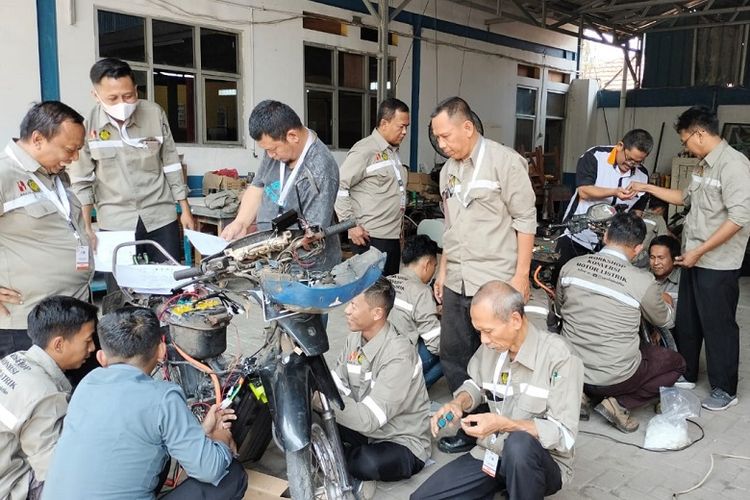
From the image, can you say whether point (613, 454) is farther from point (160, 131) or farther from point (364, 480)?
point (160, 131)

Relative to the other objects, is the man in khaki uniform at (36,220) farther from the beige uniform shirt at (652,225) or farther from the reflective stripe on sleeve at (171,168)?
the beige uniform shirt at (652,225)

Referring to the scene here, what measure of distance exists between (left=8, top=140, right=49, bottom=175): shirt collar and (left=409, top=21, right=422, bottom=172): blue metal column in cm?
750

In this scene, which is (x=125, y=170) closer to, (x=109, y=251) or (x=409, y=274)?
(x=109, y=251)

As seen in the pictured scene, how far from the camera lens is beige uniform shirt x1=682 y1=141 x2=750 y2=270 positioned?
3209 mm

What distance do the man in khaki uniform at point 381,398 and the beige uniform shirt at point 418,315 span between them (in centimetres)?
69

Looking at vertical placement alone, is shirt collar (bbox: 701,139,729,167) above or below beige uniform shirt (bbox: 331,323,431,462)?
above

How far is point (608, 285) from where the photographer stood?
307 cm

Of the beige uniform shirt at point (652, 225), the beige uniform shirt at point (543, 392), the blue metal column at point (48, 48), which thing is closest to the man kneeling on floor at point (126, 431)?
the beige uniform shirt at point (543, 392)

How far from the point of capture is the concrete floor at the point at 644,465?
101 inches

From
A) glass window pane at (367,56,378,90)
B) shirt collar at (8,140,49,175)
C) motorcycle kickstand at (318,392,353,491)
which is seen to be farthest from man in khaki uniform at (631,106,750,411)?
glass window pane at (367,56,378,90)

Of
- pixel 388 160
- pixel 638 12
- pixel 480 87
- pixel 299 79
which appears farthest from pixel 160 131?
pixel 638 12

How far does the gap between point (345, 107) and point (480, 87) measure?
10.7 feet

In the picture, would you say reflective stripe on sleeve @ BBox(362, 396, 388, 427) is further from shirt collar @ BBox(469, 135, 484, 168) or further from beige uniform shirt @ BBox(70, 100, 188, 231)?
beige uniform shirt @ BBox(70, 100, 188, 231)

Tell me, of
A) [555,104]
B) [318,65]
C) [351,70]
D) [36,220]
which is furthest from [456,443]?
[555,104]
